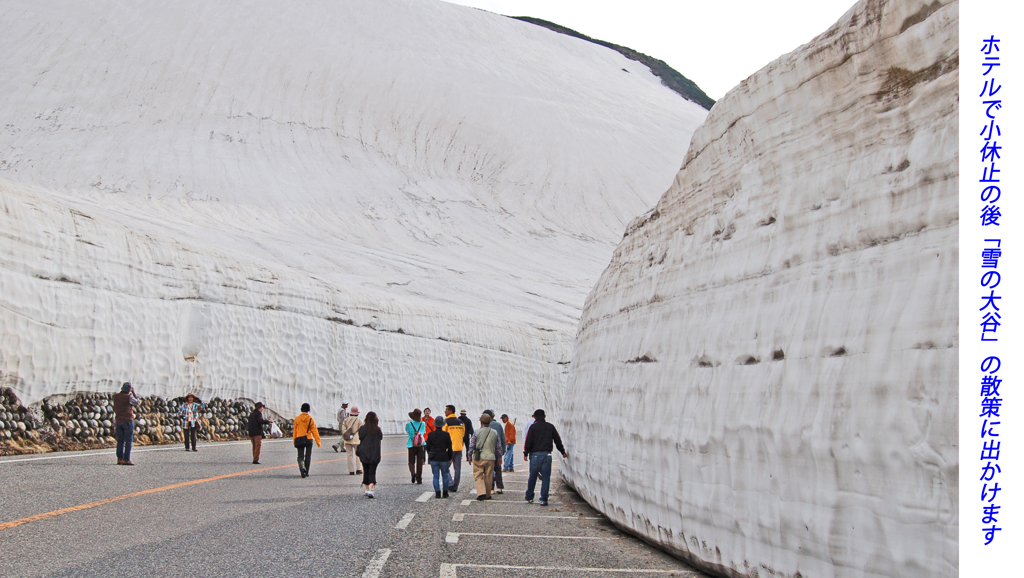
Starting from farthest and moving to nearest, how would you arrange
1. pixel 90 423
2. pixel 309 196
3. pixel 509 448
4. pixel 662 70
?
pixel 662 70
pixel 309 196
pixel 90 423
pixel 509 448

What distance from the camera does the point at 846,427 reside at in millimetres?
5230

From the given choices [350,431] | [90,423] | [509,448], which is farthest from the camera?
[90,423]

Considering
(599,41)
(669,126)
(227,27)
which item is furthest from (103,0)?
(599,41)

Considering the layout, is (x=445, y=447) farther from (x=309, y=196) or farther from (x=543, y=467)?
(x=309, y=196)

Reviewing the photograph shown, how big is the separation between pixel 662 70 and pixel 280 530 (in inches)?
5130

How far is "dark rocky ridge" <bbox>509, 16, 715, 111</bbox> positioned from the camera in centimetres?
12606

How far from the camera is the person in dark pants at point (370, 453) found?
39.4 feet

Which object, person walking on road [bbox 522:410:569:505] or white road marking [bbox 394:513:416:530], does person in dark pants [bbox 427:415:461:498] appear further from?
white road marking [bbox 394:513:416:530]

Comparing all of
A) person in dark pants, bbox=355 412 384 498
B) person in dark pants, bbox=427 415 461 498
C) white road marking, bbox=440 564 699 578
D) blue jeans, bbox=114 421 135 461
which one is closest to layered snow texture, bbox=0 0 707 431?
blue jeans, bbox=114 421 135 461

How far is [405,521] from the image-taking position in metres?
9.77

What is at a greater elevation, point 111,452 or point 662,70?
point 662,70

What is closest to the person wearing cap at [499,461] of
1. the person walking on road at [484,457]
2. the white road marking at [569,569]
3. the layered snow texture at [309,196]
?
the person walking on road at [484,457]

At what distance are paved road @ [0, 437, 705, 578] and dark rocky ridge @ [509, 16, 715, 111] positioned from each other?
118112 mm

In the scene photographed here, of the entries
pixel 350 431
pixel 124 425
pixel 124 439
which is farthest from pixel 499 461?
pixel 124 425
